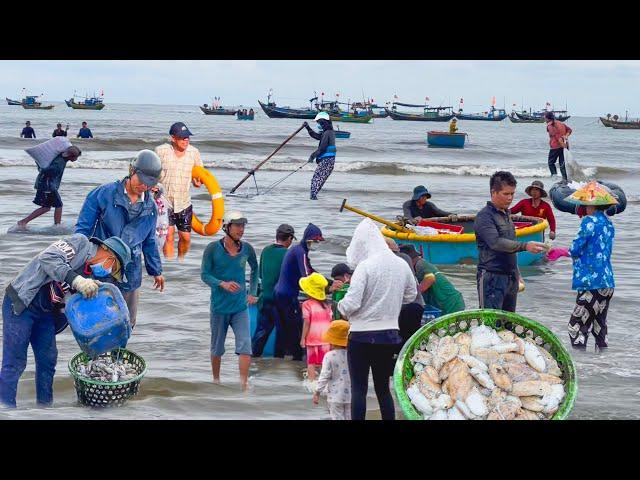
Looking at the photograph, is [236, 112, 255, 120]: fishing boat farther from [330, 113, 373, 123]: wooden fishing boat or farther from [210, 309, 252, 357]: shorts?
[210, 309, 252, 357]: shorts

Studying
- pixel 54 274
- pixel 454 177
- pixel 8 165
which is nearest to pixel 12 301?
pixel 54 274

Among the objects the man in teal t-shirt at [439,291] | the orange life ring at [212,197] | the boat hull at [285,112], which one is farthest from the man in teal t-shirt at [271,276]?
the boat hull at [285,112]

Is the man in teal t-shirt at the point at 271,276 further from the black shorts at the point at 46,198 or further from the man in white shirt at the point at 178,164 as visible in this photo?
the black shorts at the point at 46,198

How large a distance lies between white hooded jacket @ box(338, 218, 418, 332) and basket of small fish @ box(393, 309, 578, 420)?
1.10 ft

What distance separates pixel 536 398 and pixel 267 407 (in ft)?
7.63

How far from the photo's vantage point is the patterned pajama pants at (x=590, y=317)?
8.76m

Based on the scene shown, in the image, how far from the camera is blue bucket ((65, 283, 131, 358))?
20.0 ft

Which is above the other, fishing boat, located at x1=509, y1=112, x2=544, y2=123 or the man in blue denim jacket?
the man in blue denim jacket

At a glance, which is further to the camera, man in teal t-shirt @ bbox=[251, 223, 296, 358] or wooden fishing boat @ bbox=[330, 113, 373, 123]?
wooden fishing boat @ bbox=[330, 113, 373, 123]

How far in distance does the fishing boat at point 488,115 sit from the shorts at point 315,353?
101 m

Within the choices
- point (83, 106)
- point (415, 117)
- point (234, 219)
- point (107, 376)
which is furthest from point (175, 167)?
point (83, 106)

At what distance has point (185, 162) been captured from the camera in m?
9.75

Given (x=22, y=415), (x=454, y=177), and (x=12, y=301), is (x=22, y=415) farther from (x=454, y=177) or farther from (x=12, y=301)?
(x=454, y=177)

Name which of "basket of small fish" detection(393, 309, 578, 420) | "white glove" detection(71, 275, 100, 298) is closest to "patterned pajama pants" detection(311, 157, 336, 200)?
"basket of small fish" detection(393, 309, 578, 420)
